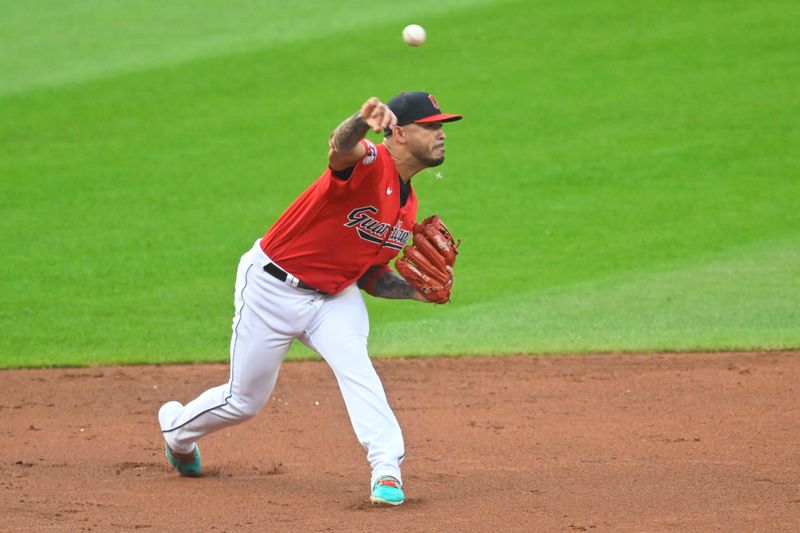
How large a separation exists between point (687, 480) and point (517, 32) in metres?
12.9

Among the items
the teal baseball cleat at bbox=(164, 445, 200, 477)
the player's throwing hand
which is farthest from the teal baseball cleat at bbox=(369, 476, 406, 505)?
the player's throwing hand

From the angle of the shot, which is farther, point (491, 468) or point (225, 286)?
point (225, 286)

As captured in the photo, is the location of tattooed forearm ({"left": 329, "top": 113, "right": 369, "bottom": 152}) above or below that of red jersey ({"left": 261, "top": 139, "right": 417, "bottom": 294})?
above

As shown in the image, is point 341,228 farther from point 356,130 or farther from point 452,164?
point 452,164

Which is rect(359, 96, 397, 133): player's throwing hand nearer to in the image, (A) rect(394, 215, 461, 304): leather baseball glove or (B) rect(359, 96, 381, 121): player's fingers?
(B) rect(359, 96, 381, 121): player's fingers

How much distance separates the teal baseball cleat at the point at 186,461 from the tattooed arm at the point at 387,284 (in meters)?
1.21

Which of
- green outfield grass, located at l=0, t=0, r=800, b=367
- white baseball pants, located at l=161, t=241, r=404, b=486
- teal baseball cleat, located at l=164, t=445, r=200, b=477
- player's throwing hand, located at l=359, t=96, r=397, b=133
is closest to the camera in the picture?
player's throwing hand, located at l=359, t=96, r=397, b=133

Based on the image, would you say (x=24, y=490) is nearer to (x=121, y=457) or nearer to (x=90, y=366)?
(x=121, y=457)

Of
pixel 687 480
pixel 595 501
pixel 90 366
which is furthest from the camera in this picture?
pixel 90 366

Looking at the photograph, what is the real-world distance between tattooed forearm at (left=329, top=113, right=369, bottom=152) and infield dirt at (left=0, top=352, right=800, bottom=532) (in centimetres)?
156

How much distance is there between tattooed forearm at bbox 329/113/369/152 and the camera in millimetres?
4664

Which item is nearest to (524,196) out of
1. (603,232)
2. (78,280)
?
(603,232)

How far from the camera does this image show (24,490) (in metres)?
5.42

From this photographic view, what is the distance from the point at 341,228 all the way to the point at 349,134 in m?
0.64
